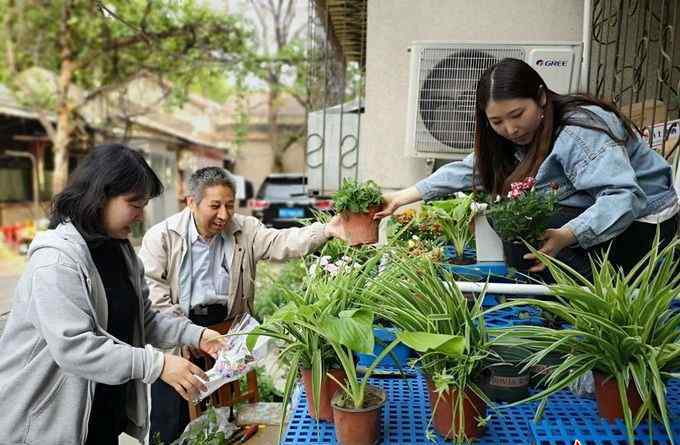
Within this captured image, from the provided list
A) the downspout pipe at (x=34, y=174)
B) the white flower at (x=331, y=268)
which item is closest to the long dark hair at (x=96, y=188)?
the white flower at (x=331, y=268)

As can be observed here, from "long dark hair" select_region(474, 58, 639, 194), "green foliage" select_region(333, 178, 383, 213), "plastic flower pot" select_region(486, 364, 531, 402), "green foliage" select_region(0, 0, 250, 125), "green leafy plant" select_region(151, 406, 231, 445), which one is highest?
"green foliage" select_region(0, 0, 250, 125)

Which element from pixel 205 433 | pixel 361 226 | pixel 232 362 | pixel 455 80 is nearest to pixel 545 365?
pixel 232 362

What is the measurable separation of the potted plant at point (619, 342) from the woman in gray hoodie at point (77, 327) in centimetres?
120

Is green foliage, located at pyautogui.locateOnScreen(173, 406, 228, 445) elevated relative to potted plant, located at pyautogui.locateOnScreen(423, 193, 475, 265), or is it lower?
lower

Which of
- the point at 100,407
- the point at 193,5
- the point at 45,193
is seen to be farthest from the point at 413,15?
the point at 45,193

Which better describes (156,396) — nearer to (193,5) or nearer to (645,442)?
(645,442)

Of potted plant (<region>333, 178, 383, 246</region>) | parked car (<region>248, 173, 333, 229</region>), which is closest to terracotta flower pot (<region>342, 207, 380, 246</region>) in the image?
potted plant (<region>333, 178, 383, 246</region>)

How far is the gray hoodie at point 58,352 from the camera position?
1.82m

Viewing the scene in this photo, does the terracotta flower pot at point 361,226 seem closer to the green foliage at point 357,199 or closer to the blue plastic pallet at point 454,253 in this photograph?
the green foliage at point 357,199

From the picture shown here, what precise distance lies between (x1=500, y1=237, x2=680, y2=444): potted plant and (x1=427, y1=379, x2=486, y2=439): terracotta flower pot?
158 mm

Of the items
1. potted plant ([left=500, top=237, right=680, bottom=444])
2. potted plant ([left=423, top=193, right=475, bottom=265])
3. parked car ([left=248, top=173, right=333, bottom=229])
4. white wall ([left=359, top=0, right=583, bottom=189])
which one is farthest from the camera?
parked car ([left=248, top=173, right=333, bottom=229])

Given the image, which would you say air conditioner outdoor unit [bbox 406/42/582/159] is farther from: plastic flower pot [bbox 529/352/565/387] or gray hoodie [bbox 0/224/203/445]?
gray hoodie [bbox 0/224/203/445]

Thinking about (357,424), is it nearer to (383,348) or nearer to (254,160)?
(383,348)

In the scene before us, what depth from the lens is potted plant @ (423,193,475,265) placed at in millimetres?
2537
